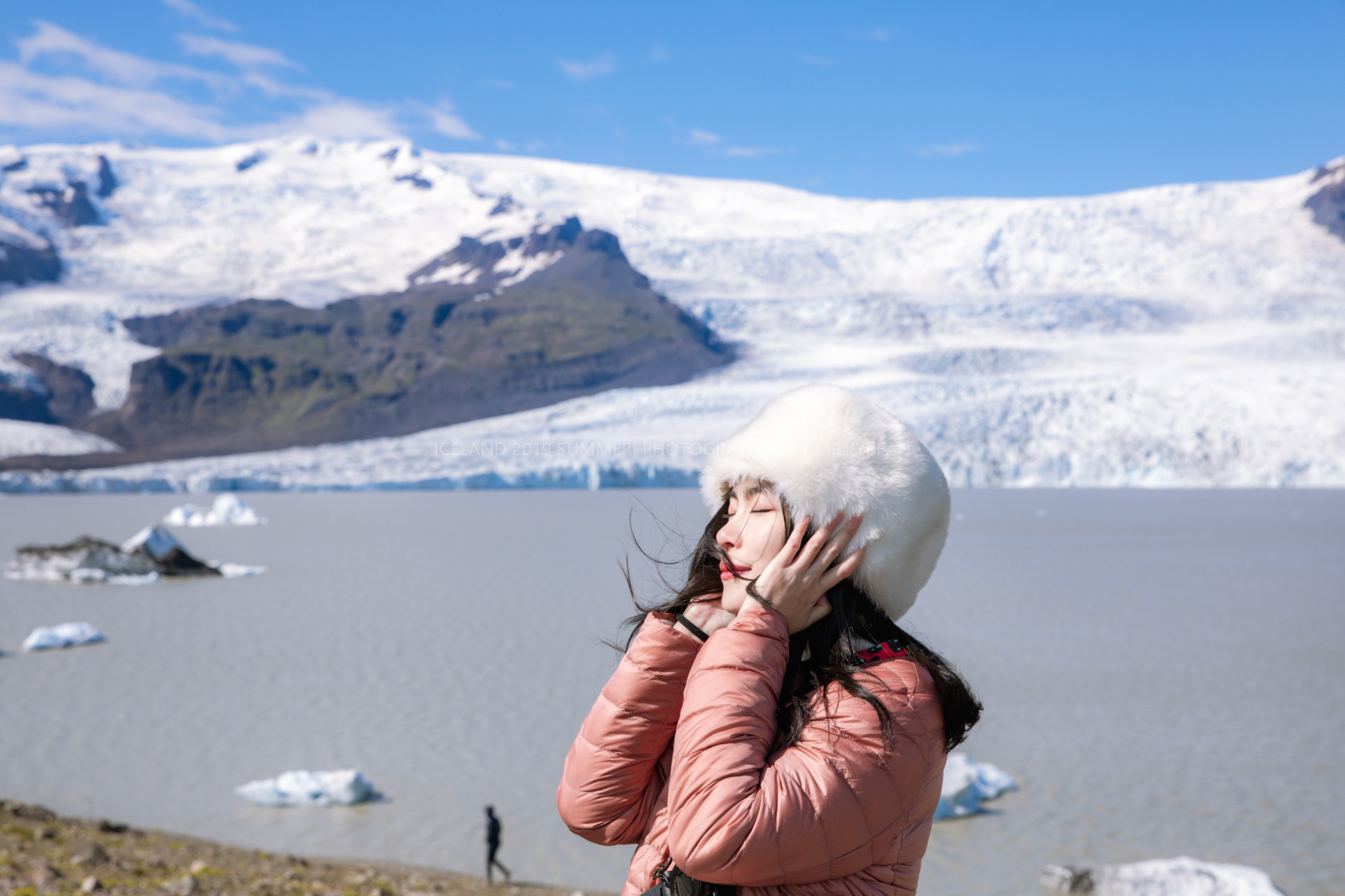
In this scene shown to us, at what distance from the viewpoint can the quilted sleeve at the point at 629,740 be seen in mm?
1267

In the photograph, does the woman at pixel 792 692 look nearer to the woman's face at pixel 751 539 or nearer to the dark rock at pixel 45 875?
the woman's face at pixel 751 539

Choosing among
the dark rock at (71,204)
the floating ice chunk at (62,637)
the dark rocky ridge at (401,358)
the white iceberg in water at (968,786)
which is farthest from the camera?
the dark rock at (71,204)

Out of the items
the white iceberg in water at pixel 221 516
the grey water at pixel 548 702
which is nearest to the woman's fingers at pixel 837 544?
the grey water at pixel 548 702

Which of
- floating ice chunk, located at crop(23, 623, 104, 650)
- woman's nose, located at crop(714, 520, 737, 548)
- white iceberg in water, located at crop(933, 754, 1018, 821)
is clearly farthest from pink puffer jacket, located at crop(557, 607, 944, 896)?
floating ice chunk, located at crop(23, 623, 104, 650)

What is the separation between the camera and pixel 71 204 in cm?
9756

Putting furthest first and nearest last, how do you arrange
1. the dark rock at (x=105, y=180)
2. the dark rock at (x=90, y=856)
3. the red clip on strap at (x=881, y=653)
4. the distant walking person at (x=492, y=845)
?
1. the dark rock at (x=105, y=180)
2. the distant walking person at (x=492, y=845)
3. the dark rock at (x=90, y=856)
4. the red clip on strap at (x=881, y=653)

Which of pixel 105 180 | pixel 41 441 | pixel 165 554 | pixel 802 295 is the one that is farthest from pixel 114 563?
pixel 105 180

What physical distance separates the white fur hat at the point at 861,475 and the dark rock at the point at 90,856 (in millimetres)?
4516

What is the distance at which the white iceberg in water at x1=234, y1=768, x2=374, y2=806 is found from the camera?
6.82m

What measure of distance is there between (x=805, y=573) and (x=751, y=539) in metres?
0.09

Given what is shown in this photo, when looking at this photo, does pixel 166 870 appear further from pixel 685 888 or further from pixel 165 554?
pixel 165 554

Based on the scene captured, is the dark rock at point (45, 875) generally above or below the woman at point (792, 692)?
below

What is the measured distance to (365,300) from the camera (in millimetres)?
84188

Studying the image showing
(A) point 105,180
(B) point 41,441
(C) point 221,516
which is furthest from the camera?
(A) point 105,180
